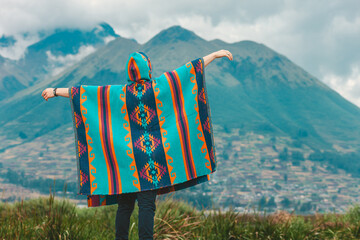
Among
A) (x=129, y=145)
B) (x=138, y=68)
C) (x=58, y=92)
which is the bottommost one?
(x=129, y=145)

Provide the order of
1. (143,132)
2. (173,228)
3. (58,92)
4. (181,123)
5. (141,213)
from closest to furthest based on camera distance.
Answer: (141,213), (143,132), (181,123), (58,92), (173,228)

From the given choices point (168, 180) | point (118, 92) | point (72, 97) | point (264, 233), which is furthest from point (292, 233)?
point (72, 97)

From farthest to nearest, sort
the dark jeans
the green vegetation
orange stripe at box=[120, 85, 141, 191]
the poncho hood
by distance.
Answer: the green vegetation
the poncho hood
orange stripe at box=[120, 85, 141, 191]
the dark jeans

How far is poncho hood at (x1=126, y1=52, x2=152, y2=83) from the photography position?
3498mm

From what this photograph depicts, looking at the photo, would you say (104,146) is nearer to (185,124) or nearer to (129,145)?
(129,145)

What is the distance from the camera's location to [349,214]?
23.7ft

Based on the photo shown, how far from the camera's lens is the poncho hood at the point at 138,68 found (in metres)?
3.50

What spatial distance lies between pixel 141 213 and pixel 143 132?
751mm

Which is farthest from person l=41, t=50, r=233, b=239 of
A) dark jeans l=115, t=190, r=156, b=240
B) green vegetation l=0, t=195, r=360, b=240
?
green vegetation l=0, t=195, r=360, b=240

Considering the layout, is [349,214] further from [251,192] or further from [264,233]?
[251,192]

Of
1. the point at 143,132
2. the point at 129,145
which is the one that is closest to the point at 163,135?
the point at 143,132

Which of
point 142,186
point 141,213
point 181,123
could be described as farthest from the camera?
point 181,123

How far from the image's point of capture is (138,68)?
11.5ft

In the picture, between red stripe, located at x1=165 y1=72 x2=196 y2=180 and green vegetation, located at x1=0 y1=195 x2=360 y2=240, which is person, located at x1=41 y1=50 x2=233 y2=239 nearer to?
red stripe, located at x1=165 y1=72 x2=196 y2=180
